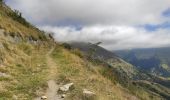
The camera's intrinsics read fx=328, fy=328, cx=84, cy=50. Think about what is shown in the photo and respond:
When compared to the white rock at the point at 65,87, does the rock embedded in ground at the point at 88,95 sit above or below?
below

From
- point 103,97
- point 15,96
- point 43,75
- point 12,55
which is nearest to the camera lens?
point 15,96

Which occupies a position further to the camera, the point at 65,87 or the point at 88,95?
the point at 65,87

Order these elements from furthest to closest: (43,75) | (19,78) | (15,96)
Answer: (43,75) < (19,78) < (15,96)

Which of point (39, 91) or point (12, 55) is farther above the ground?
point (12, 55)

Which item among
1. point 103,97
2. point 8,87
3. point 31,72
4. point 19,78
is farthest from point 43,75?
point 103,97

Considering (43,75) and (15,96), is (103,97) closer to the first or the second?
(15,96)

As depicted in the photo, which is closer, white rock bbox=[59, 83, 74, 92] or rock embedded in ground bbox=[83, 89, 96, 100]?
rock embedded in ground bbox=[83, 89, 96, 100]

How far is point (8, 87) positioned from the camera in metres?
25.8

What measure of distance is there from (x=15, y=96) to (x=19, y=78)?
7.03 m

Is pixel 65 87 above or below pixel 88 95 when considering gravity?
above

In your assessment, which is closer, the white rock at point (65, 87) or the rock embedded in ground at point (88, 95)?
the rock embedded in ground at point (88, 95)

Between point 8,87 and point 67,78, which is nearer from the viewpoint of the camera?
point 8,87

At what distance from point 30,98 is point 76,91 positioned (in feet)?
12.5

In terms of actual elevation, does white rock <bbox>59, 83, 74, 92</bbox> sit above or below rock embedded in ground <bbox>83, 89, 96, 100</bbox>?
above
